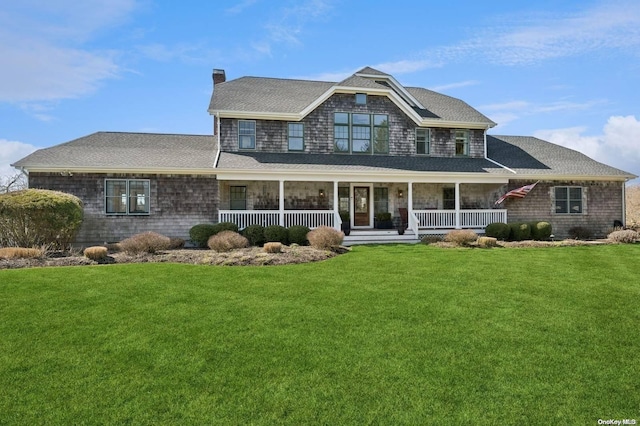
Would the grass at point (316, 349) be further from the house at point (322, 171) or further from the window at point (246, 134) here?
the window at point (246, 134)

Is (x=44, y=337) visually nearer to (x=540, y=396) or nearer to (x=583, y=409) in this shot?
(x=540, y=396)

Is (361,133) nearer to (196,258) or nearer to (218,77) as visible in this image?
(218,77)

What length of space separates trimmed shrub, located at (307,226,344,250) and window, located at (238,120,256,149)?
285 inches

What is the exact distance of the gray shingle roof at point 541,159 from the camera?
21.2 meters

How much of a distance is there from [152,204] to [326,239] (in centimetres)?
809

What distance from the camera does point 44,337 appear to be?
628 cm

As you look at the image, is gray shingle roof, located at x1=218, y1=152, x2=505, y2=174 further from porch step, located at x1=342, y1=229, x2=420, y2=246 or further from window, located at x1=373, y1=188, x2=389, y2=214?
porch step, located at x1=342, y1=229, x2=420, y2=246

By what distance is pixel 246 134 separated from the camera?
20156 mm

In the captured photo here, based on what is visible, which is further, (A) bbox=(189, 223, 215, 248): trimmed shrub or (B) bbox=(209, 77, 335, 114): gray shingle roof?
(B) bbox=(209, 77, 335, 114): gray shingle roof

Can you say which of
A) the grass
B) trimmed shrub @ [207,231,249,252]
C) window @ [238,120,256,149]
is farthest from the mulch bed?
window @ [238,120,256,149]

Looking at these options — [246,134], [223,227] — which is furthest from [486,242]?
[246,134]

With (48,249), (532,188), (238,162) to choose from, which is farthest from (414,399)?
(532,188)

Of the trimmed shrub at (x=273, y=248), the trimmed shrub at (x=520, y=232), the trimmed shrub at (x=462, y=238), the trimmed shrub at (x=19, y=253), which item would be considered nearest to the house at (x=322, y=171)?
the trimmed shrub at (x=520, y=232)

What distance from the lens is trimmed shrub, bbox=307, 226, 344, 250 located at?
14.7 metres
